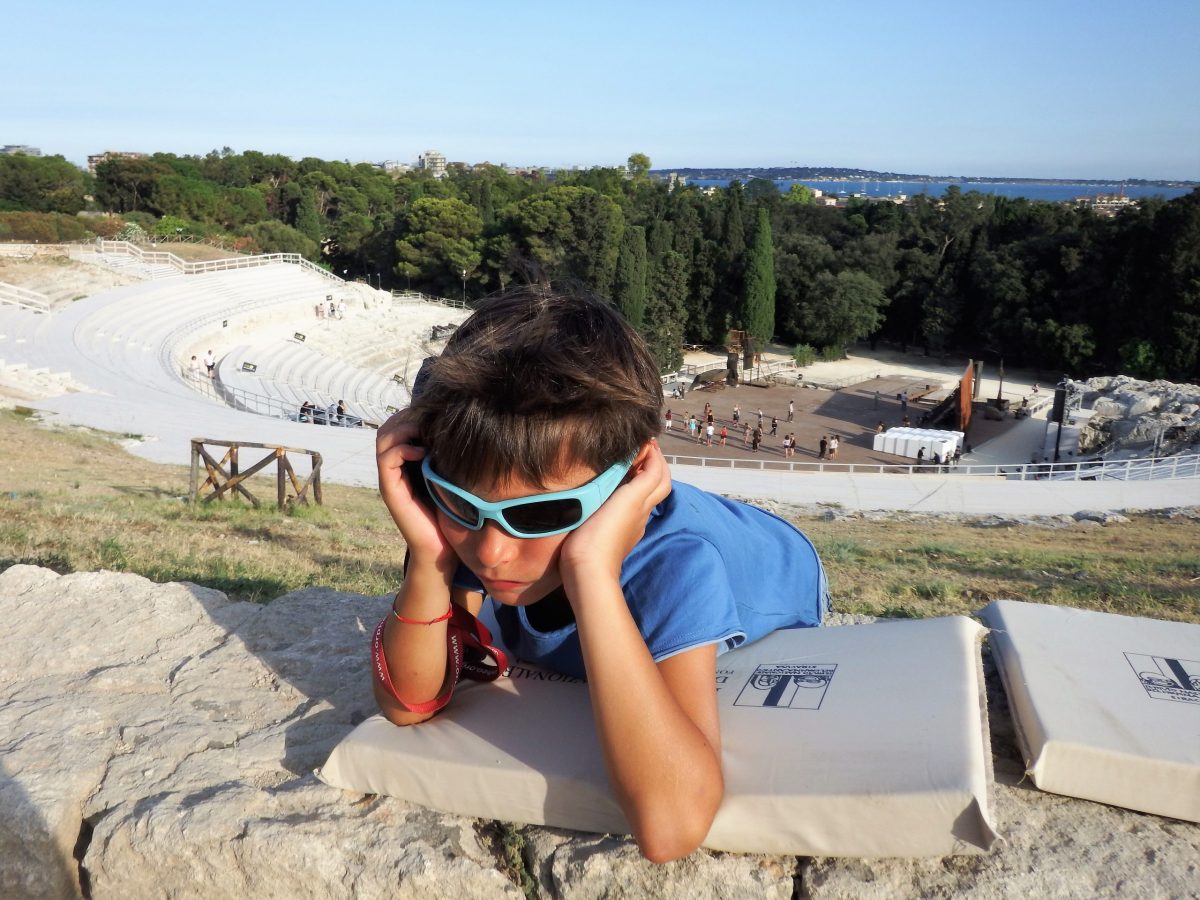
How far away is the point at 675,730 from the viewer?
5.51ft

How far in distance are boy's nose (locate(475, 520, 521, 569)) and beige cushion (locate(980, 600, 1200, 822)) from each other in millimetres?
1132

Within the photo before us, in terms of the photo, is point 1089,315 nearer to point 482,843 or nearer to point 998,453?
point 998,453

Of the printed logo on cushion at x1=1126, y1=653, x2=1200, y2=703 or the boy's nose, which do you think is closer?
the boy's nose

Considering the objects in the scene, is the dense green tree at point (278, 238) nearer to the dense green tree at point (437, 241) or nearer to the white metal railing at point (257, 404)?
the dense green tree at point (437, 241)

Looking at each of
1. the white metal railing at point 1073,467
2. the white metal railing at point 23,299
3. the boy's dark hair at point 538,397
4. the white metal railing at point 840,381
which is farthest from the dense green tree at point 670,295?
the boy's dark hair at point 538,397

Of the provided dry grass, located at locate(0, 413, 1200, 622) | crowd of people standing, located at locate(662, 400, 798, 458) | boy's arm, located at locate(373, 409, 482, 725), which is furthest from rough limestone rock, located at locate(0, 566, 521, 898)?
crowd of people standing, located at locate(662, 400, 798, 458)

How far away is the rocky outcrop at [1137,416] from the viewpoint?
23625 millimetres

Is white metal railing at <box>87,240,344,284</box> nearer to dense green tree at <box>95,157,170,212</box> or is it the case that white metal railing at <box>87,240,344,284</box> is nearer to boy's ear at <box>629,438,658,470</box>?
dense green tree at <box>95,157,170,212</box>

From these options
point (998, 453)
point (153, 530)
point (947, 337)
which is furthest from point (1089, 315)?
point (153, 530)

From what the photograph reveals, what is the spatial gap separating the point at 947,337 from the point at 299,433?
37.1m

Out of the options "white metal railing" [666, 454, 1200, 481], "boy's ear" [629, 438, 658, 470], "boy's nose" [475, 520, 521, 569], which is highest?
"boy's ear" [629, 438, 658, 470]

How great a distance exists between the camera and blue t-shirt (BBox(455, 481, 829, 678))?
5.88 feet

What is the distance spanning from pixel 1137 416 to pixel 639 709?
28307 mm

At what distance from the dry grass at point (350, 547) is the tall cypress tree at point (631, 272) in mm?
28735
